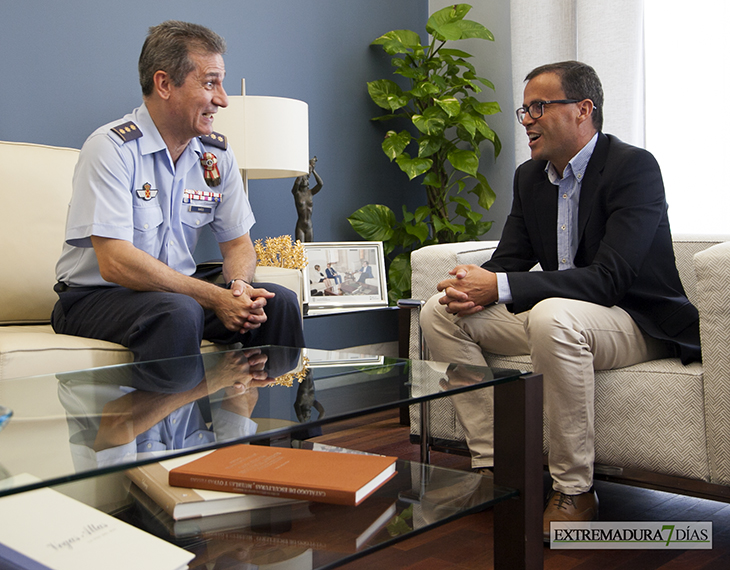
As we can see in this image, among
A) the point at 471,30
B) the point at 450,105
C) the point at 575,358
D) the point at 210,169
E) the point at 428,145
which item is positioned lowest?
the point at 575,358

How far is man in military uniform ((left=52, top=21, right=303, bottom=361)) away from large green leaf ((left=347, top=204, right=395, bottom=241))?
4.07ft

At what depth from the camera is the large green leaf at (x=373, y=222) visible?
3203 millimetres

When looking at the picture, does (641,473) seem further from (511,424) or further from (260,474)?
(260,474)

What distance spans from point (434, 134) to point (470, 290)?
1.60 m

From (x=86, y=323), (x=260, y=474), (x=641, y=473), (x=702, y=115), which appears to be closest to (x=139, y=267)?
(x=86, y=323)

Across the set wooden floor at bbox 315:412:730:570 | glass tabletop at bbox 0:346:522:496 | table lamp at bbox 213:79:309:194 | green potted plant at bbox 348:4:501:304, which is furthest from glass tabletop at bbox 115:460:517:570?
green potted plant at bbox 348:4:501:304

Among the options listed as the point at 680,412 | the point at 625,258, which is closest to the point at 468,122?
the point at 625,258

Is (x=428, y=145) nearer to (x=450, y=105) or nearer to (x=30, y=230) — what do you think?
(x=450, y=105)

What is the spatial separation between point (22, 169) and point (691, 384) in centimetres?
175

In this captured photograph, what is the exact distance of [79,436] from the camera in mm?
790

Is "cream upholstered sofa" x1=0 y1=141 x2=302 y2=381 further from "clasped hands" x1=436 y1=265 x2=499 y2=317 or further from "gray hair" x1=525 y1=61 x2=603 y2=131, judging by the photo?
"gray hair" x1=525 y1=61 x2=603 y2=131

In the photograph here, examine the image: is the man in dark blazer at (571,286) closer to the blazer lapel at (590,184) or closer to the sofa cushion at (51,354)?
the blazer lapel at (590,184)

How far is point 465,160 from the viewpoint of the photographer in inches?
124

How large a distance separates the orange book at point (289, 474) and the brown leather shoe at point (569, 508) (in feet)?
1.82
